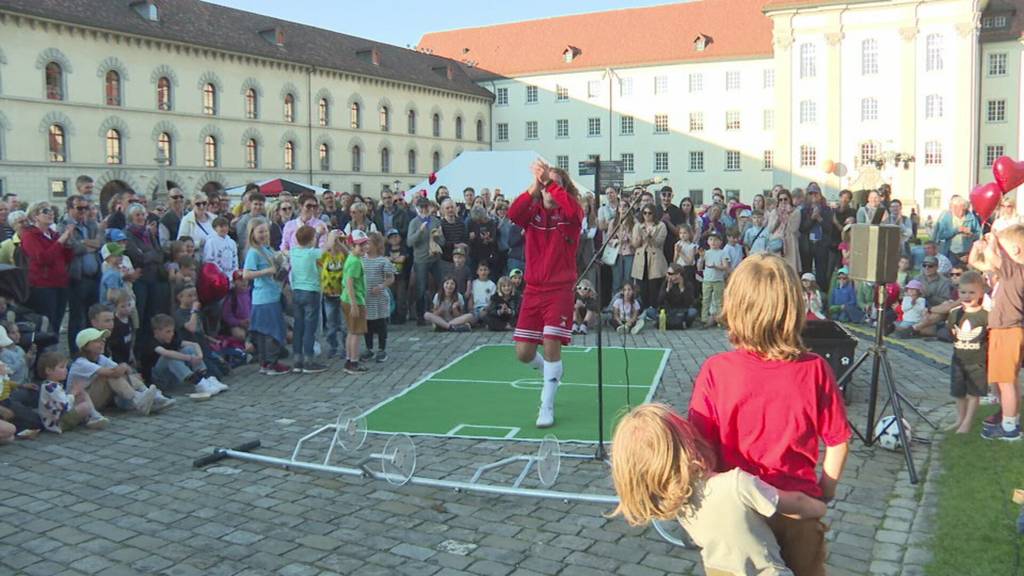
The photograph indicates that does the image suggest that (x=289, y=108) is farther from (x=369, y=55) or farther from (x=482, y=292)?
(x=482, y=292)

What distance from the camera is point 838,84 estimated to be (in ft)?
189

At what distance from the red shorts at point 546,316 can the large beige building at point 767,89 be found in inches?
2044

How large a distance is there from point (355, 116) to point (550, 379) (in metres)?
55.4

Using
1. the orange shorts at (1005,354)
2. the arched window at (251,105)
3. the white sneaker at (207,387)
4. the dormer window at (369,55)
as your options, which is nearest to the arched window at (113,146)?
the arched window at (251,105)

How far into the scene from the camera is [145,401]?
916 cm

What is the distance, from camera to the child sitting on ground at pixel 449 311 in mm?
15203

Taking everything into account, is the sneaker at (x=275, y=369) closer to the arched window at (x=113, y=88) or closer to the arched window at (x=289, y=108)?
the arched window at (x=113, y=88)

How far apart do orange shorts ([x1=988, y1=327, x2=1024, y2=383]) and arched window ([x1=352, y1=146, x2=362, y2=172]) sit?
185 feet

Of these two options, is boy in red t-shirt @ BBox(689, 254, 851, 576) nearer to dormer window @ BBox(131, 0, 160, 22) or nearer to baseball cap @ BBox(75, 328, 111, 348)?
baseball cap @ BBox(75, 328, 111, 348)

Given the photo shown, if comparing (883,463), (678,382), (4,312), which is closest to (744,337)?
(883,463)

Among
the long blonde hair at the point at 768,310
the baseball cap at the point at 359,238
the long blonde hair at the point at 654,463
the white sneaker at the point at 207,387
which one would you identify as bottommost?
the white sneaker at the point at 207,387

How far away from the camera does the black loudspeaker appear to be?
22.3 feet

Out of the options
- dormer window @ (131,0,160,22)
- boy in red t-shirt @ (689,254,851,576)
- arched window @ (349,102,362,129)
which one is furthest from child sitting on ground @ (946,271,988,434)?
arched window @ (349,102,362,129)

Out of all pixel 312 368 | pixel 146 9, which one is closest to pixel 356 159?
pixel 146 9
